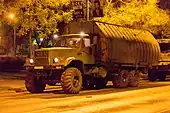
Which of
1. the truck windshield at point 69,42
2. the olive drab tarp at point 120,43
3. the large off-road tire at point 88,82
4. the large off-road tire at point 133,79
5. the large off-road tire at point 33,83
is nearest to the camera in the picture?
the large off-road tire at point 33,83

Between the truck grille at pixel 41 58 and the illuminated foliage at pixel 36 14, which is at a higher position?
the illuminated foliage at pixel 36 14

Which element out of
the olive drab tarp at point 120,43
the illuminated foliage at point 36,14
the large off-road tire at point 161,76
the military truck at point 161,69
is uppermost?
the illuminated foliage at point 36,14

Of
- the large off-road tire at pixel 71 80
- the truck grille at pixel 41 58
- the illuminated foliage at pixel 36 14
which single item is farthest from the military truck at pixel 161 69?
the truck grille at pixel 41 58

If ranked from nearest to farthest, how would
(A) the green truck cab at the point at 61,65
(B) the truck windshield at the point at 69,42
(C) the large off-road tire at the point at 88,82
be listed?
(A) the green truck cab at the point at 61,65 → (B) the truck windshield at the point at 69,42 → (C) the large off-road tire at the point at 88,82

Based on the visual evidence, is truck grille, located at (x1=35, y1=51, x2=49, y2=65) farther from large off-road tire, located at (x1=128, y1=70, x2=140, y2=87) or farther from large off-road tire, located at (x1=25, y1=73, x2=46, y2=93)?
large off-road tire, located at (x1=128, y1=70, x2=140, y2=87)

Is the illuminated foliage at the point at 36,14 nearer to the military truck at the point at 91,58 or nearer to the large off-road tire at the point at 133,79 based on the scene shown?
the military truck at the point at 91,58

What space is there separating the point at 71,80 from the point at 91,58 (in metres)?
2.95

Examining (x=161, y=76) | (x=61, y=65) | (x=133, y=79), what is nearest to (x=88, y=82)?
(x=133, y=79)

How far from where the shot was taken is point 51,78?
20984mm

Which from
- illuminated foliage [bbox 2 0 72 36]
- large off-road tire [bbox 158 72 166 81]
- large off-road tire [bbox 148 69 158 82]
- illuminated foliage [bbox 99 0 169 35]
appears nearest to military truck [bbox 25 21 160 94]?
illuminated foliage [bbox 2 0 72 36]

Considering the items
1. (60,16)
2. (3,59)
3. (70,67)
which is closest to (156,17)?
(60,16)

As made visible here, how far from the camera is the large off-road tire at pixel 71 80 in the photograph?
20031 millimetres

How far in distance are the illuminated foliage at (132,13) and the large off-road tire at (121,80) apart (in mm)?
5223

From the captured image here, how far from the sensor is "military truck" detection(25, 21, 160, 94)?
20.6 metres
